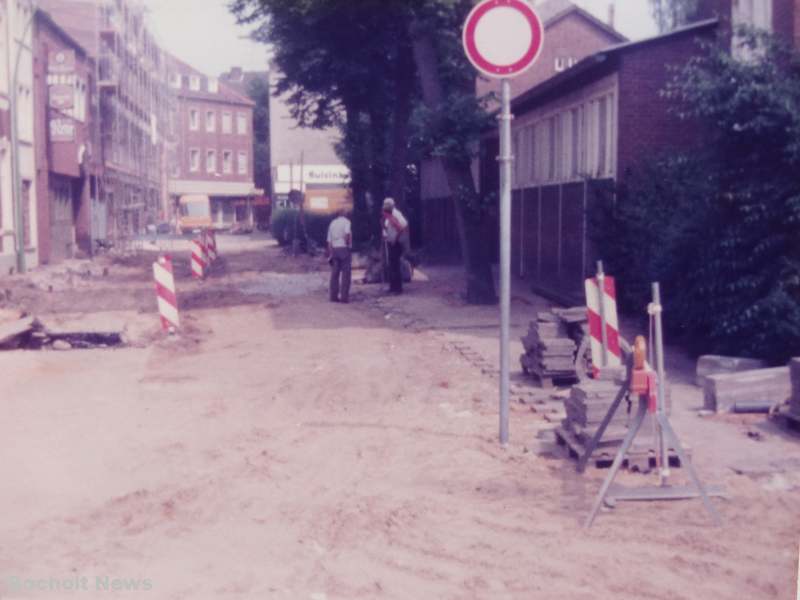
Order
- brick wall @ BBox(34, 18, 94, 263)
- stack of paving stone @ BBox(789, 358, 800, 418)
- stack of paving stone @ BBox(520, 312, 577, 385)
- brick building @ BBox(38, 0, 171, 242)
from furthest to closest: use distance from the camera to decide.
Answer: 1. brick building @ BBox(38, 0, 171, 242)
2. brick wall @ BBox(34, 18, 94, 263)
3. stack of paving stone @ BBox(520, 312, 577, 385)
4. stack of paving stone @ BBox(789, 358, 800, 418)

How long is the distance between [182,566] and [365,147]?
31170 millimetres

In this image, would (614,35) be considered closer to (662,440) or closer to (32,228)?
(32,228)

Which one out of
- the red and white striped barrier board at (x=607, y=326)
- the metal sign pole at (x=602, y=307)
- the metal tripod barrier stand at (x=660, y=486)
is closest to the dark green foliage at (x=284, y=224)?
the red and white striped barrier board at (x=607, y=326)

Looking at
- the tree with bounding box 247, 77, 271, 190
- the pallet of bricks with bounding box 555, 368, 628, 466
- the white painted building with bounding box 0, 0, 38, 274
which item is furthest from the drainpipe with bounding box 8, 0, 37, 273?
the tree with bounding box 247, 77, 271, 190

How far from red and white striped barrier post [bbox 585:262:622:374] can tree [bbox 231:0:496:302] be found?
31.5ft

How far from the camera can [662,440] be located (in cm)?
698

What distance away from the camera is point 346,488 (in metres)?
7.59

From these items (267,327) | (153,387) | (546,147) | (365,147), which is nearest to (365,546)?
(153,387)

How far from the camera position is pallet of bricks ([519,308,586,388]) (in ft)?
37.6

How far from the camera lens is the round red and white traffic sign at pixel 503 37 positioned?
28.0ft

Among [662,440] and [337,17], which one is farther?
[337,17]

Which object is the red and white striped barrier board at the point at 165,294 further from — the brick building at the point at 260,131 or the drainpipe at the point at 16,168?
the brick building at the point at 260,131

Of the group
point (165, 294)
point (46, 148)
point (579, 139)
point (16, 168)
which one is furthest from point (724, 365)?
point (46, 148)

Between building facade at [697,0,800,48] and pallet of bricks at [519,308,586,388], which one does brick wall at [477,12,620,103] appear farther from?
pallet of bricks at [519,308,586,388]
